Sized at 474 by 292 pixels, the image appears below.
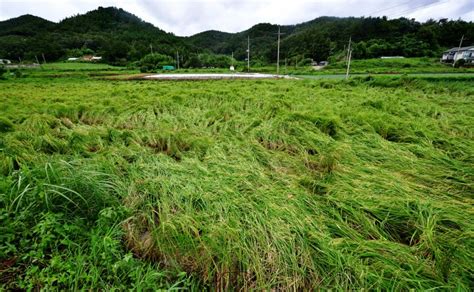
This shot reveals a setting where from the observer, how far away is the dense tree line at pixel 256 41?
43.2 meters

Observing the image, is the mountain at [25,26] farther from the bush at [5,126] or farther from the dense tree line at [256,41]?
the bush at [5,126]

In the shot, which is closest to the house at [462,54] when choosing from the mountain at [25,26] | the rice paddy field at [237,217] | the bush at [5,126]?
the rice paddy field at [237,217]

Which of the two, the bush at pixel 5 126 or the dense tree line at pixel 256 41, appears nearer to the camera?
the bush at pixel 5 126

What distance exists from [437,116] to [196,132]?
523cm

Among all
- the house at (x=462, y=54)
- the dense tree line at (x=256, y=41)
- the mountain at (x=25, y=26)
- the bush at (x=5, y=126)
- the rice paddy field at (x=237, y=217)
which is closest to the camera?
the rice paddy field at (x=237, y=217)

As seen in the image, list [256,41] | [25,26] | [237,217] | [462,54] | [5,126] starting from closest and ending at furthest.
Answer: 1. [237,217]
2. [5,126]
3. [462,54]
4. [25,26]
5. [256,41]

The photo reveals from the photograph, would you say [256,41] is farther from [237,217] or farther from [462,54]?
[237,217]

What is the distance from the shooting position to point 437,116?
178 inches

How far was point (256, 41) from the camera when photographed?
3059 inches

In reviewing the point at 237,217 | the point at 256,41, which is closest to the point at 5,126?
the point at 237,217

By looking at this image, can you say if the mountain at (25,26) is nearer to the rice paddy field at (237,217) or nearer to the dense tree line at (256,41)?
the dense tree line at (256,41)

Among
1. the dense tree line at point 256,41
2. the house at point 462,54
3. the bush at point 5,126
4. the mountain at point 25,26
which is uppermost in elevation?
the mountain at point 25,26

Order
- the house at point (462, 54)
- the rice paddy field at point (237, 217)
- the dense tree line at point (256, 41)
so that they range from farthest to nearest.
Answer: the dense tree line at point (256, 41)
the house at point (462, 54)
the rice paddy field at point (237, 217)

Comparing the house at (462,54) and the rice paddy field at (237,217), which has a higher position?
the house at (462,54)
